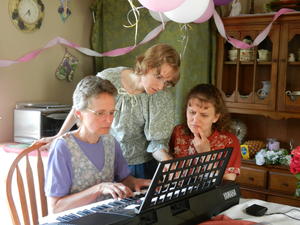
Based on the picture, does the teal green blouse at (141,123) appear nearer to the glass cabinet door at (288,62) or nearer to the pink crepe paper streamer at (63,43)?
the pink crepe paper streamer at (63,43)

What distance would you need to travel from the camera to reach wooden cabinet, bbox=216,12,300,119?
2.99 metres

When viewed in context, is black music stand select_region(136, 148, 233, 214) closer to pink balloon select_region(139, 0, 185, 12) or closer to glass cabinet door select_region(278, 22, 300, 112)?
pink balloon select_region(139, 0, 185, 12)

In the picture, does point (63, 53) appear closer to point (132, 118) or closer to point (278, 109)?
point (132, 118)

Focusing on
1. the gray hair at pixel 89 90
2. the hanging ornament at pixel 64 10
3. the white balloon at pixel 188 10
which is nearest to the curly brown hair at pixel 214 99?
the white balloon at pixel 188 10

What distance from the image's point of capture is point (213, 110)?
6.02ft

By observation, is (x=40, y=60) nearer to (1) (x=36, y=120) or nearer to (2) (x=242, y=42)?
(1) (x=36, y=120)

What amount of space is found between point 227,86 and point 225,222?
7.36 ft

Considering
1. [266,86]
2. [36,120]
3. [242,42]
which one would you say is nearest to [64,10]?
[36,120]

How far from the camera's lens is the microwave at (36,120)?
254 centimetres

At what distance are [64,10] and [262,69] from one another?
5.32 ft

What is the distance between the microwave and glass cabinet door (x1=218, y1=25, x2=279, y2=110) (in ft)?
4.41

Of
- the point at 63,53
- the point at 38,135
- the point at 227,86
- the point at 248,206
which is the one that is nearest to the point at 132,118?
the point at 248,206

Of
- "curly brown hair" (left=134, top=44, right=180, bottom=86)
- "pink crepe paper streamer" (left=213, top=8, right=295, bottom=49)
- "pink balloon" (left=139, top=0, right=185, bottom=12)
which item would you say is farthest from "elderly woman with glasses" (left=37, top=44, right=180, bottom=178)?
"pink crepe paper streamer" (left=213, top=8, right=295, bottom=49)

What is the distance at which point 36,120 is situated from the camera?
255cm
